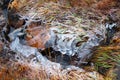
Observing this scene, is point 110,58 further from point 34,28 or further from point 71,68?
point 34,28

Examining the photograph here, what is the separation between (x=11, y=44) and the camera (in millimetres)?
2986

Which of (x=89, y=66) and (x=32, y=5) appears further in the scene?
(x=32, y=5)

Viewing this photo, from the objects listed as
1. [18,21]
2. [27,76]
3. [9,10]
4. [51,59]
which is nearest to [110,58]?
[51,59]

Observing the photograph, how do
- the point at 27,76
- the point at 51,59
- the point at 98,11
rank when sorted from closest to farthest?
1. the point at 27,76
2. the point at 51,59
3. the point at 98,11

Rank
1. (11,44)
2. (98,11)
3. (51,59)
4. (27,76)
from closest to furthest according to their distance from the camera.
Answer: (27,76), (51,59), (11,44), (98,11)

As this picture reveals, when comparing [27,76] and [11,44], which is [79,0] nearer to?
[11,44]

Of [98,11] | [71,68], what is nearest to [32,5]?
[98,11]

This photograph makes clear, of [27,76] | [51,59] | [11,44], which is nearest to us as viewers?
[27,76]

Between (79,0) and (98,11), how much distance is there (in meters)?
0.28

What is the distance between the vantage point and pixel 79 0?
11.2 feet

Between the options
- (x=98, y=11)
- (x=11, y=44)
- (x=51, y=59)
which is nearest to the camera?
(x=51, y=59)

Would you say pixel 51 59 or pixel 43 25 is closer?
pixel 51 59

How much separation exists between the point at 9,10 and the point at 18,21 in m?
0.27

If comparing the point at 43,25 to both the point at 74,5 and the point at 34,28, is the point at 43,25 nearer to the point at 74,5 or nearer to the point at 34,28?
the point at 34,28
